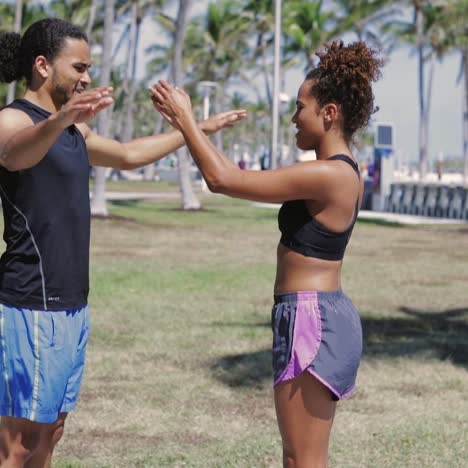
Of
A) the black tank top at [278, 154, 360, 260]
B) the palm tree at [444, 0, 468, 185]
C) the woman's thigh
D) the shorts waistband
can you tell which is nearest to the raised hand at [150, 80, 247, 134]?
the black tank top at [278, 154, 360, 260]

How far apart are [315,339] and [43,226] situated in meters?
1.02

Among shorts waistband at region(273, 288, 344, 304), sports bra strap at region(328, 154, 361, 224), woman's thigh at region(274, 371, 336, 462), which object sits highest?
sports bra strap at region(328, 154, 361, 224)

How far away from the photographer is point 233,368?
23.1 ft

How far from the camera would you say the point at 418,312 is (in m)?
9.89

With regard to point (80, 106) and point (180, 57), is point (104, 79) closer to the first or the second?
point (180, 57)

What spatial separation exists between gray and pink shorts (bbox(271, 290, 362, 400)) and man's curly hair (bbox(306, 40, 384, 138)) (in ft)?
2.10

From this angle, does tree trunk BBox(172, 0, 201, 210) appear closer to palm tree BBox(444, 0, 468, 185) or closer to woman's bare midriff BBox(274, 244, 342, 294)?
woman's bare midriff BBox(274, 244, 342, 294)

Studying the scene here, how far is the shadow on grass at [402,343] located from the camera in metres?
6.93

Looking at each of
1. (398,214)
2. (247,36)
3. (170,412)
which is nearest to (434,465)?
(170,412)

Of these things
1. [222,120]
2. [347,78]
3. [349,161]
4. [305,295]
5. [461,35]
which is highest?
[461,35]

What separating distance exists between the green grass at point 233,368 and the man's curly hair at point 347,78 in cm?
234

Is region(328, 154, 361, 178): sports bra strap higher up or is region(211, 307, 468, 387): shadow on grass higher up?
region(328, 154, 361, 178): sports bra strap

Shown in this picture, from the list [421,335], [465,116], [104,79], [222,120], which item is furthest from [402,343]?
[465,116]

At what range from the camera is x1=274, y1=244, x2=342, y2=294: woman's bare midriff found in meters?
3.16
